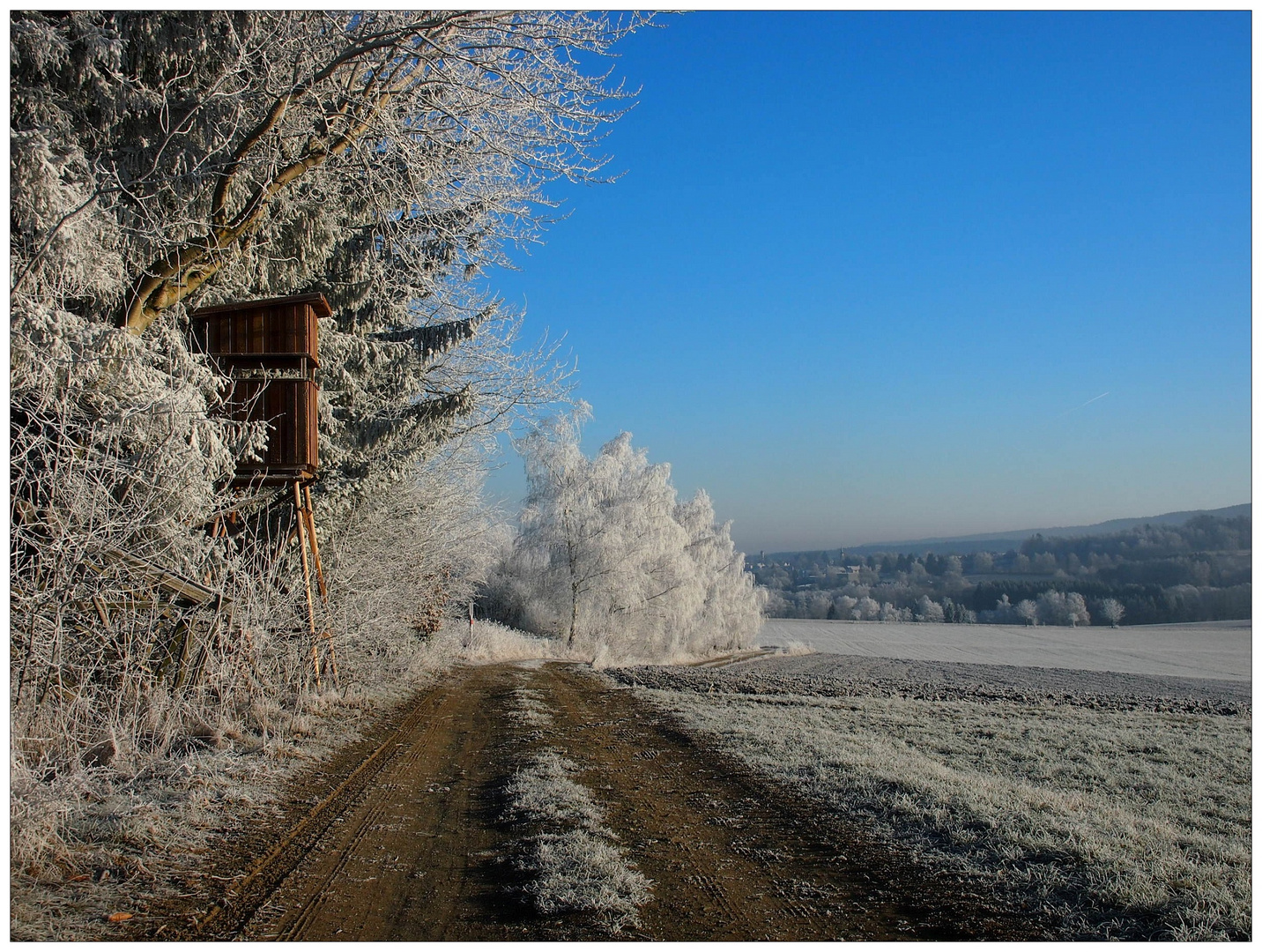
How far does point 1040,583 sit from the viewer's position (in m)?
79.2

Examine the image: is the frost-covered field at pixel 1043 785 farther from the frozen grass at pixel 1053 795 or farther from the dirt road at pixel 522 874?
the dirt road at pixel 522 874

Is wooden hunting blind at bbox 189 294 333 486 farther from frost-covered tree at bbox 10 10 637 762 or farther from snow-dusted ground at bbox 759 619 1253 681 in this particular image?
snow-dusted ground at bbox 759 619 1253 681

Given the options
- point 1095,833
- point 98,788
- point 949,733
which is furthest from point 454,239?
point 1095,833

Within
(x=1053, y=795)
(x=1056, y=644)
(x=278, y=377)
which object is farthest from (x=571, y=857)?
(x=1056, y=644)

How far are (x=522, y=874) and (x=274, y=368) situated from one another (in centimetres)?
777

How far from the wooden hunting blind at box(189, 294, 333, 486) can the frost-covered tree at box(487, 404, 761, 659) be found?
64.8 ft

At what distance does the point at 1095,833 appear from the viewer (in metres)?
4.88

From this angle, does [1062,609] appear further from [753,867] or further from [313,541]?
[753,867]

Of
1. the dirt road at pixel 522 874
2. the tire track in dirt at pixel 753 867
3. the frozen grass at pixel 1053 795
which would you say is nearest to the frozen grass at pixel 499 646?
the frozen grass at pixel 1053 795

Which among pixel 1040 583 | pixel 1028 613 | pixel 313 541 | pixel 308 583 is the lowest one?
pixel 1028 613

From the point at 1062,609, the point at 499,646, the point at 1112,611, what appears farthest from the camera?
the point at 1062,609

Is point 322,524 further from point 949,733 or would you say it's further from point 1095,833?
point 1095,833

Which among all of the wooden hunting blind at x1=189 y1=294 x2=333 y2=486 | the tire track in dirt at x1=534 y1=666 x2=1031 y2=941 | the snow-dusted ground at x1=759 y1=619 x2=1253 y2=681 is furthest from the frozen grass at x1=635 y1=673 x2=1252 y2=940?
the snow-dusted ground at x1=759 y1=619 x2=1253 y2=681

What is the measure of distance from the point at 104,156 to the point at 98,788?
596 centimetres
